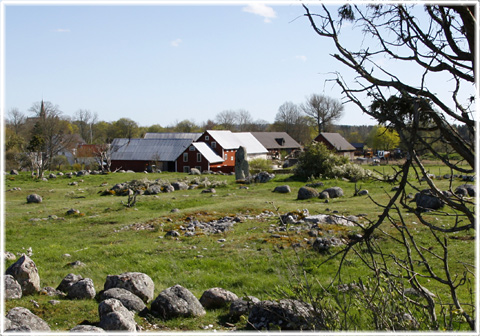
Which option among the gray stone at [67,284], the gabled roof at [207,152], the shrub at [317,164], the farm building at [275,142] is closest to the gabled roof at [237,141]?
the gabled roof at [207,152]

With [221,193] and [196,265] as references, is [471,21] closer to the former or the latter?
[196,265]

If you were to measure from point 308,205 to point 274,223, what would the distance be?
5145 millimetres

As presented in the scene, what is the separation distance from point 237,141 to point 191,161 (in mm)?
10971

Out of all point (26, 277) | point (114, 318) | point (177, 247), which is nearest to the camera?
point (114, 318)

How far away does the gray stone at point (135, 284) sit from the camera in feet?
29.1

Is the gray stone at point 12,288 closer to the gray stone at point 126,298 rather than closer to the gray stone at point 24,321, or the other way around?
the gray stone at point 126,298

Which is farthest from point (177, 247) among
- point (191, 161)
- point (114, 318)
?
point (191, 161)

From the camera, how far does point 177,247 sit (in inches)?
555

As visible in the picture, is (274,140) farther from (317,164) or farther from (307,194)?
(307,194)

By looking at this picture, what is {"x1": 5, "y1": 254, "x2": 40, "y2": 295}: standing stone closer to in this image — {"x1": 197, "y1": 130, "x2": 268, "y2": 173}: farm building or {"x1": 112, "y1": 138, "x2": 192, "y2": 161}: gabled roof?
{"x1": 197, "y1": 130, "x2": 268, "y2": 173}: farm building

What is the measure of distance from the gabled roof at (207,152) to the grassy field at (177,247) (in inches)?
1042

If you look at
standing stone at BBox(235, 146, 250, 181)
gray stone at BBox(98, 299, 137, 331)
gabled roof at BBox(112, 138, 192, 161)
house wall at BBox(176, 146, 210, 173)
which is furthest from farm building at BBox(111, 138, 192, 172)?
gray stone at BBox(98, 299, 137, 331)

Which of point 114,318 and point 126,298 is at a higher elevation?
point 114,318

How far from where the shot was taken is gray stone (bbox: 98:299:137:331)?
6.71m
